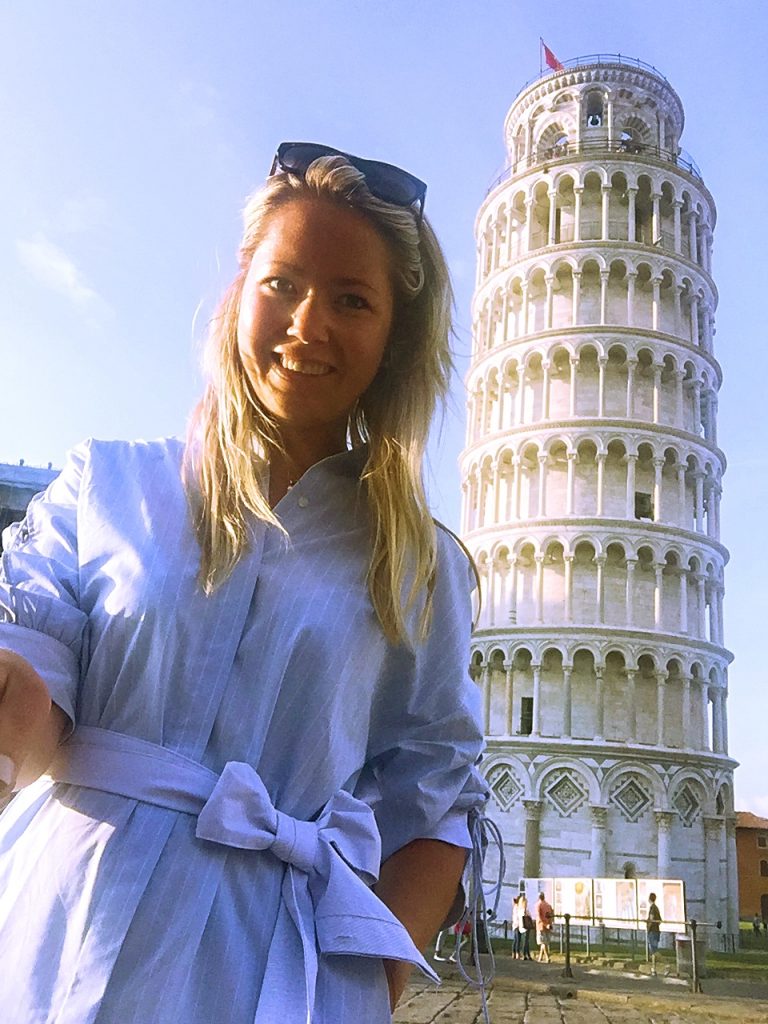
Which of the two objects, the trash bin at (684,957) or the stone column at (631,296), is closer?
the trash bin at (684,957)

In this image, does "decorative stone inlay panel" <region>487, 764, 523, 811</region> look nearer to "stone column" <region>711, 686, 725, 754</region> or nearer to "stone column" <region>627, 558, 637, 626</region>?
Result: "stone column" <region>627, 558, 637, 626</region>

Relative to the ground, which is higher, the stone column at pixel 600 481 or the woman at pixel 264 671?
the stone column at pixel 600 481

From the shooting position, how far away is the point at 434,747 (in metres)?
1.47

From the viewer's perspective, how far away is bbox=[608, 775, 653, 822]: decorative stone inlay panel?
29219 mm

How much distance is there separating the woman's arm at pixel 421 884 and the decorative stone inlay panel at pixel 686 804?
30.7 metres

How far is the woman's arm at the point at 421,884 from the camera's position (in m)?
1.36

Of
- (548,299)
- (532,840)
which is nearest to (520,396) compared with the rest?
(548,299)

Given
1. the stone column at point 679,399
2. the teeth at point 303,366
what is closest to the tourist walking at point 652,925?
the stone column at point 679,399

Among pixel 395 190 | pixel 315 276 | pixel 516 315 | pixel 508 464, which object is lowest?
pixel 315 276

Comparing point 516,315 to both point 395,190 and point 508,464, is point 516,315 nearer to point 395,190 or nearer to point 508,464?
point 508,464

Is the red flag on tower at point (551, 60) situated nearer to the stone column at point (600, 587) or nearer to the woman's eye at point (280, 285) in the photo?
the stone column at point (600, 587)

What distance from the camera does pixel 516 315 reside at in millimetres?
35406

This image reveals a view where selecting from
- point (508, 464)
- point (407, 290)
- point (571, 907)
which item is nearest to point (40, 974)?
point (407, 290)

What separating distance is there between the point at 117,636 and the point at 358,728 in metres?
0.39
